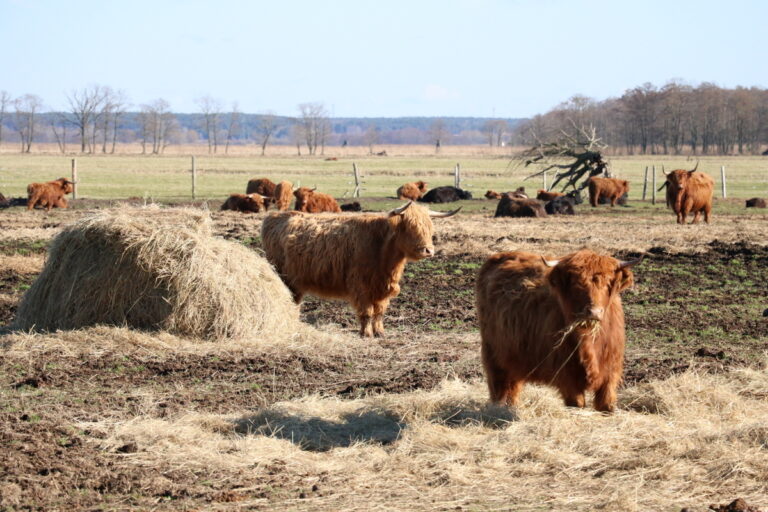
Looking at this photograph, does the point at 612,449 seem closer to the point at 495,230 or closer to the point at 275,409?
the point at 275,409

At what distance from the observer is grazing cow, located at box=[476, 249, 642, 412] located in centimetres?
576

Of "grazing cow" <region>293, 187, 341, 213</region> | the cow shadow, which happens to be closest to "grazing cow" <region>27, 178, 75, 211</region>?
"grazing cow" <region>293, 187, 341, 213</region>

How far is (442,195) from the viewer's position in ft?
104

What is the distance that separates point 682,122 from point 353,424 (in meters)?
118

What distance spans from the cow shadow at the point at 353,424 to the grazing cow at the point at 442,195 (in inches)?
979

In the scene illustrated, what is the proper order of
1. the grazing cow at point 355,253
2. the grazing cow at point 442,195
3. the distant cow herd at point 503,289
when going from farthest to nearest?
1. the grazing cow at point 442,195
2. the grazing cow at point 355,253
3. the distant cow herd at point 503,289

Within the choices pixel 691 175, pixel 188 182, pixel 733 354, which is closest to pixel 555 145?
pixel 691 175

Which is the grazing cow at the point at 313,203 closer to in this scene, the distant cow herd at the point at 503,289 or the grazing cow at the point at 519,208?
the grazing cow at the point at 519,208

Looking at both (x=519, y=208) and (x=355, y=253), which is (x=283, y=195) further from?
(x=355, y=253)

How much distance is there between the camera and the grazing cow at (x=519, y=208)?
24.6 meters

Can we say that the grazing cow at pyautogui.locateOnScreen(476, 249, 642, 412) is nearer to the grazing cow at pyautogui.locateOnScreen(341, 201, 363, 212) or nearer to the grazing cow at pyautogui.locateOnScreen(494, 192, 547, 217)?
the grazing cow at pyautogui.locateOnScreen(494, 192, 547, 217)

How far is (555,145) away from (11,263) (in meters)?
23.7

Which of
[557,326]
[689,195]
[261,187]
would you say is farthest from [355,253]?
[261,187]

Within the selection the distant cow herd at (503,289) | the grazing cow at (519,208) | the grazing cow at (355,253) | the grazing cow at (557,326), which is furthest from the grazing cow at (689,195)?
the grazing cow at (557,326)
